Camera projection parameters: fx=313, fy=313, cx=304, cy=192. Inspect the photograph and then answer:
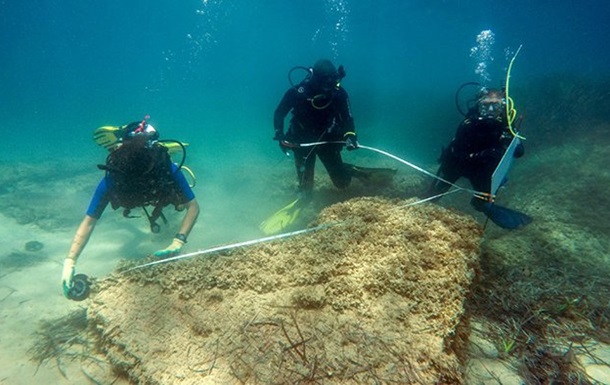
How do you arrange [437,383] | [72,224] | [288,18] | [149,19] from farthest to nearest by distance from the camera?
[149,19], [288,18], [72,224], [437,383]

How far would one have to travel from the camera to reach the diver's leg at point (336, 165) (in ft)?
22.0

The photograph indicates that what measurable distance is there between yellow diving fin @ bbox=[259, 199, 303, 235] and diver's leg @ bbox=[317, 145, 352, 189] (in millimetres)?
1029

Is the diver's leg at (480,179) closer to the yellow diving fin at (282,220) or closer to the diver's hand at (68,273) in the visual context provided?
the yellow diving fin at (282,220)

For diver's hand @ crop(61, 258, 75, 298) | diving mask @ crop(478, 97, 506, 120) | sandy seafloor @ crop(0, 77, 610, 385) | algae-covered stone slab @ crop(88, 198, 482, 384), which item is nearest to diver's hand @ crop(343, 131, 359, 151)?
sandy seafloor @ crop(0, 77, 610, 385)

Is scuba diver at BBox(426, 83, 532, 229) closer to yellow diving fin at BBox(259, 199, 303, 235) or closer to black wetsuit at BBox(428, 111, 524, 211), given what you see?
black wetsuit at BBox(428, 111, 524, 211)

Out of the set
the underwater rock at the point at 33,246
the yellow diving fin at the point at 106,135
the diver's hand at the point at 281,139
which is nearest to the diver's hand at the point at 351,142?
the diver's hand at the point at 281,139

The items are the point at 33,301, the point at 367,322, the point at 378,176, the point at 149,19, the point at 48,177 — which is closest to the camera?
the point at 367,322

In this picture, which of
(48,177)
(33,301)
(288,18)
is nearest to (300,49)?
(288,18)

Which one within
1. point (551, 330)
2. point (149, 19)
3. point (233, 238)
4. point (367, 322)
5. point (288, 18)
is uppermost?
point (149, 19)

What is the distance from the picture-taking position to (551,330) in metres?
2.74

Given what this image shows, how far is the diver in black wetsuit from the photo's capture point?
6.35 m

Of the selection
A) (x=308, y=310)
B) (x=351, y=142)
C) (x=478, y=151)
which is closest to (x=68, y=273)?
(x=308, y=310)

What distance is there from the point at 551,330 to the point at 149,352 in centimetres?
328

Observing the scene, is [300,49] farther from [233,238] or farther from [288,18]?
[233,238]
